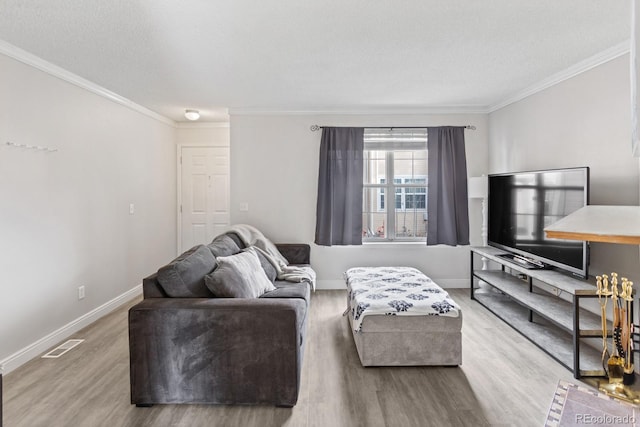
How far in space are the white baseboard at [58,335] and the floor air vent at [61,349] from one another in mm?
68

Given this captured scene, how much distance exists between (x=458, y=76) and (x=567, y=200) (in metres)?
1.52

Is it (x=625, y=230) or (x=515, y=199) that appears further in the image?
(x=515, y=199)

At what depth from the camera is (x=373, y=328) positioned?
2.70 m

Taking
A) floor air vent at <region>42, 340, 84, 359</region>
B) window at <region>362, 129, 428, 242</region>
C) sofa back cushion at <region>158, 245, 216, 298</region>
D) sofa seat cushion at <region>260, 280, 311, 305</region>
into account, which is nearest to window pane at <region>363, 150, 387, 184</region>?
window at <region>362, 129, 428, 242</region>

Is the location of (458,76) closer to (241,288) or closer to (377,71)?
(377,71)

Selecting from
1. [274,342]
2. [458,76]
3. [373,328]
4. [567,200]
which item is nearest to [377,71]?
[458,76]

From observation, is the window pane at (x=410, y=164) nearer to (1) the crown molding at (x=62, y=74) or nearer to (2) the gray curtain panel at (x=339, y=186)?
(2) the gray curtain panel at (x=339, y=186)

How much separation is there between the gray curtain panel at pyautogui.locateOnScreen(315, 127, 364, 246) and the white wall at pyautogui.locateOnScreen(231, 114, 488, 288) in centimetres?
13

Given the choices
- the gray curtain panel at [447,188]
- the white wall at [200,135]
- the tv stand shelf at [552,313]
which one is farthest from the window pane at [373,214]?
the white wall at [200,135]

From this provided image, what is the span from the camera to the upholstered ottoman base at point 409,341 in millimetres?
2703

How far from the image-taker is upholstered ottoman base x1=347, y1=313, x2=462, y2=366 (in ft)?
8.87

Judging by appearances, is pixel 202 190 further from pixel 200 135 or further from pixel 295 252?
pixel 295 252

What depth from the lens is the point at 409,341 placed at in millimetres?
2711

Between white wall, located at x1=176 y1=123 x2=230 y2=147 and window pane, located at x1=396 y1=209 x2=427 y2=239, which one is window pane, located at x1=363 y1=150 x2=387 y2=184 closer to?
window pane, located at x1=396 y1=209 x2=427 y2=239
